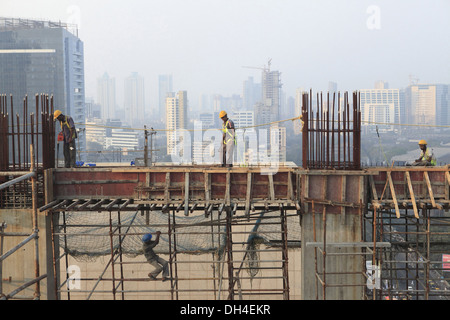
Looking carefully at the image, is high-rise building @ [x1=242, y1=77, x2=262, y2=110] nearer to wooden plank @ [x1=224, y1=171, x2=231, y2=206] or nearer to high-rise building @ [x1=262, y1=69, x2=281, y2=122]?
high-rise building @ [x1=262, y1=69, x2=281, y2=122]

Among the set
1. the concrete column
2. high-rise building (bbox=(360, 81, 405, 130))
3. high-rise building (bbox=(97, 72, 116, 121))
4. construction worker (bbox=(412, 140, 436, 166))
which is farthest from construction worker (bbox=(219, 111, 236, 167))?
high-rise building (bbox=(97, 72, 116, 121))

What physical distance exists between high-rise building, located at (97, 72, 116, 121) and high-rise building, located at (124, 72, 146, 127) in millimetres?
4575

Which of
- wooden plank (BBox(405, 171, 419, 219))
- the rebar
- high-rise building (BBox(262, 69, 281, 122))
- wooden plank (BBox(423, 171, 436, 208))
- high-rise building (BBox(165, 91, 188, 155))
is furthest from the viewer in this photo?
high-rise building (BBox(262, 69, 281, 122))

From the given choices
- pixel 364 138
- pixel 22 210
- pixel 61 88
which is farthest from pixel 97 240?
pixel 61 88

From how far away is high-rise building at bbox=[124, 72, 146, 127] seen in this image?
146m

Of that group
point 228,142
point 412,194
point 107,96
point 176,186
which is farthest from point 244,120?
point 412,194

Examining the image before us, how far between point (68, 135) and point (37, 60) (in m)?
129

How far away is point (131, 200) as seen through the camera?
13898mm

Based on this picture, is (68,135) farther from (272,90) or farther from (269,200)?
(272,90)

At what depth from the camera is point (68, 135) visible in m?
15.0

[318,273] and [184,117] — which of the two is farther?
[184,117]

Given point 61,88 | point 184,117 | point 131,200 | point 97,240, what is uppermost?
point 61,88
